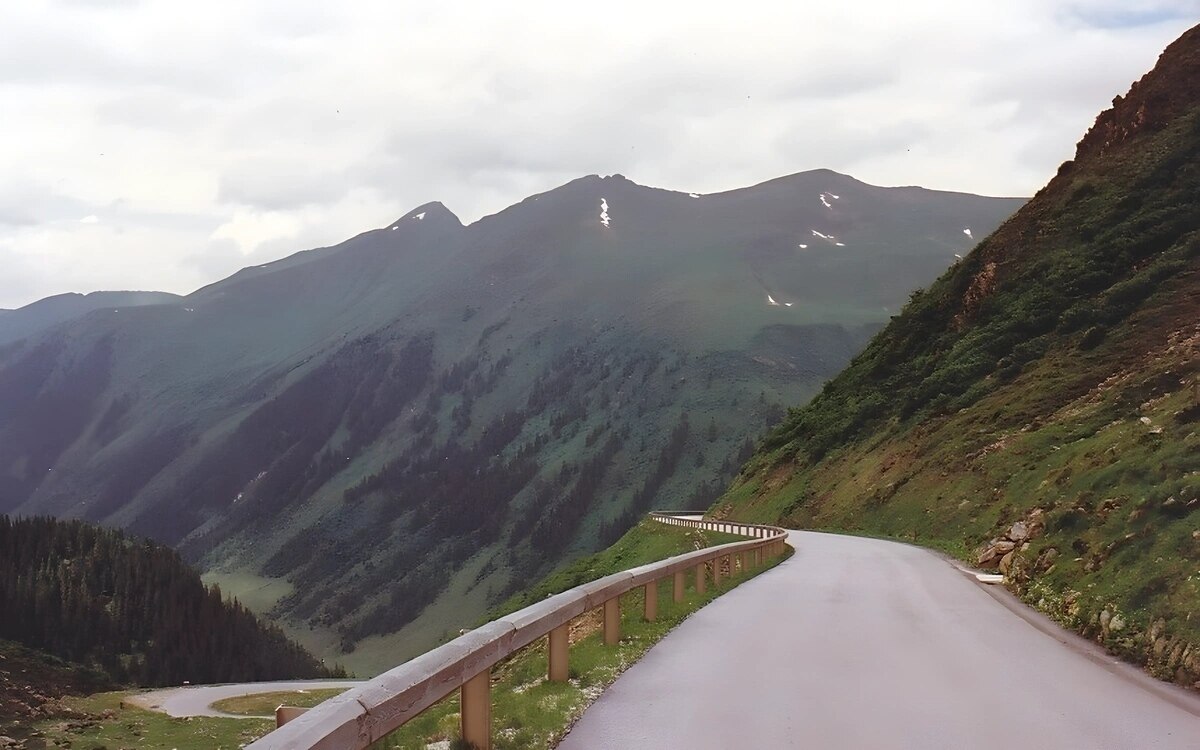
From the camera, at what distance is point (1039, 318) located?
51.1 meters

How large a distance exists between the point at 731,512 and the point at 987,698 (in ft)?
213

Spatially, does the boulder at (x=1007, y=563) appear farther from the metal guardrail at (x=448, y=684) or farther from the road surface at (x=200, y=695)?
the road surface at (x=200, y=695)

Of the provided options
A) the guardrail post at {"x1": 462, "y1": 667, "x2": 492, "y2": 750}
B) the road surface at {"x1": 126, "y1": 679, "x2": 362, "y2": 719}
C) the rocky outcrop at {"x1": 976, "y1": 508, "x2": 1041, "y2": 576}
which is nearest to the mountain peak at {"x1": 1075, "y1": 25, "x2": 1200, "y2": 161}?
the rocky outcrop at {"x1": 976, "y1": 508, "x2": 1041, "y2": 576}

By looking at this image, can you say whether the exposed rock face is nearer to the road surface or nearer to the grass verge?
the grass verge

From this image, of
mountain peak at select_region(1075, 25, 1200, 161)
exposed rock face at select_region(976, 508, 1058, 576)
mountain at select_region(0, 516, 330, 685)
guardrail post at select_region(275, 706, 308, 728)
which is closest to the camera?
guardrail post at select_region(275, 706, 308, 728)

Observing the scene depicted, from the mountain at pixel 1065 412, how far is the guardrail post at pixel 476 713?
7032 mm

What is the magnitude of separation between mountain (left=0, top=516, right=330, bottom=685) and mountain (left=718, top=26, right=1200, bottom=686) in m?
111

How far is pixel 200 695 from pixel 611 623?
137 metres

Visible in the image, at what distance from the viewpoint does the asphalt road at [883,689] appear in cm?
763

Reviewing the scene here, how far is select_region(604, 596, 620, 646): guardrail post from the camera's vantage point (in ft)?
39.8

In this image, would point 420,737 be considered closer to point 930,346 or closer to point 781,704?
point 781,704

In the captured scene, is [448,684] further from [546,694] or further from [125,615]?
[125,615]

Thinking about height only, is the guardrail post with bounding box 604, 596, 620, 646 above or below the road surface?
above

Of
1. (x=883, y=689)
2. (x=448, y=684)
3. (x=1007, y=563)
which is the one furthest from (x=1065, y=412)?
(x=448, y=684)
